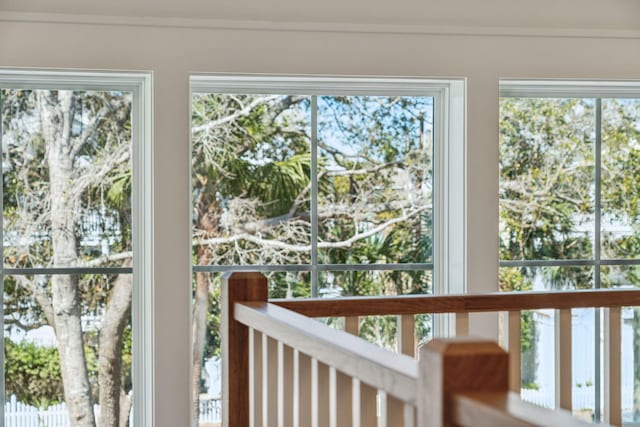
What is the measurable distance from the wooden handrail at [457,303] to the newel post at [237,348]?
9cm

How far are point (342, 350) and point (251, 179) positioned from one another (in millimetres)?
1863

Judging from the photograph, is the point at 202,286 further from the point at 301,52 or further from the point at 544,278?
the point at 544,278

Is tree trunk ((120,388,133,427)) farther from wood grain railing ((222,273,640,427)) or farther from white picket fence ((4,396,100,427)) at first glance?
wood grain railing ((222,273,640,427))

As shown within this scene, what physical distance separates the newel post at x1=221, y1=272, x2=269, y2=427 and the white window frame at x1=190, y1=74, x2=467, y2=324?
4.01ft

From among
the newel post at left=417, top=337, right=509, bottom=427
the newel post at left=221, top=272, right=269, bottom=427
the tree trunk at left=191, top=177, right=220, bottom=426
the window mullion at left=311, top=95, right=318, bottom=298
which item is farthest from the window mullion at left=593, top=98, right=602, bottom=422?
the newel post at left=417, top=337, right=509, bottom=427

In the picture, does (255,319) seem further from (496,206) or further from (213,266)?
(496,206)

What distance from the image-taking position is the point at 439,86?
3070 millimetres

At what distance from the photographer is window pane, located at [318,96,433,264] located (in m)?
3.07

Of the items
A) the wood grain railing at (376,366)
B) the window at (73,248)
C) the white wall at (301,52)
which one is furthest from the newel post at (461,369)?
the window at (73,248)

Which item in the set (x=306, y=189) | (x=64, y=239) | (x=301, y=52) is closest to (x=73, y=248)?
(x=64, y=239)

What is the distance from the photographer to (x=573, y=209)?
3232 mm

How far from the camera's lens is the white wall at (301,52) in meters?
2.75

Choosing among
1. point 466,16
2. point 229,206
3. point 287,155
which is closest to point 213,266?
point 229,206

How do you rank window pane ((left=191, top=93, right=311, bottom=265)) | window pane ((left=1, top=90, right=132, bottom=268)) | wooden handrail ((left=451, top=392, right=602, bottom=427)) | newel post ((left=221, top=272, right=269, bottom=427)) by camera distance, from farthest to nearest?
1. window pane ((left=191, top=93, right=311, bottom=265))
2. window pane ((left=1, top=90, right=132, bottom=268))
3. newel post ((left=221, top=272, right=269, bottom=427))
4. wooden handrail ((left=451, top=392, right=602, bottom=427))
